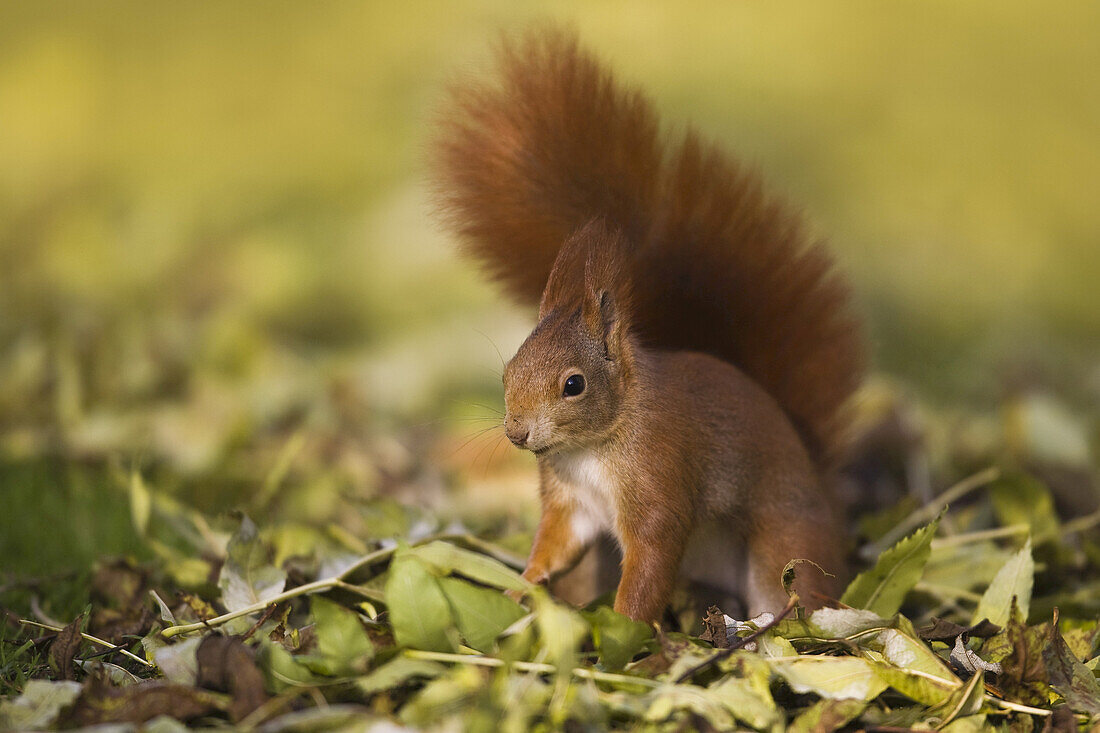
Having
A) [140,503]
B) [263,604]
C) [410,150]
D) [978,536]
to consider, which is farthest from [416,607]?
[410,150]

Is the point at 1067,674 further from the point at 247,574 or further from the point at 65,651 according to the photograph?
the point at 65,651

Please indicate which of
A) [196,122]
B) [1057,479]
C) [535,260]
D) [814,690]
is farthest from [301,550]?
[196,122]

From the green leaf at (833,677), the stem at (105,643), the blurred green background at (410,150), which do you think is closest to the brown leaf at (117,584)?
the stem at (105,643)

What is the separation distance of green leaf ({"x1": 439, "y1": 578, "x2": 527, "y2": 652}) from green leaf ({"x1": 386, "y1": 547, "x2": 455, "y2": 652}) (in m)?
0.03

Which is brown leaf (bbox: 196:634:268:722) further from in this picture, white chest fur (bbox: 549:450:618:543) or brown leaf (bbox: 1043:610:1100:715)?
brown leaf (bbox: 1043:610:1100:715)

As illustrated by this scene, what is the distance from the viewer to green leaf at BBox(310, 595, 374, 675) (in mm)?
1002

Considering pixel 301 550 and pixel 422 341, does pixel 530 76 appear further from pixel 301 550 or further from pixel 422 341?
pixel 422 341

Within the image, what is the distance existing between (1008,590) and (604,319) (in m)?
0.62

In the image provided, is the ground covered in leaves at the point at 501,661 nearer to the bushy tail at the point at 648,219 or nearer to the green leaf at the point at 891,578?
the green leaf at the point at 891,578

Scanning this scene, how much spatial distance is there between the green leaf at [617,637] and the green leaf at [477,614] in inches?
3.7

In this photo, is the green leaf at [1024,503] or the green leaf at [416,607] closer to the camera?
the green leaf at [416,607]

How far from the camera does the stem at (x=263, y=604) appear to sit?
3.88ft

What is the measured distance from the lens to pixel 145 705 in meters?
0.94

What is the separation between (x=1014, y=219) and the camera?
3080 millimetres
